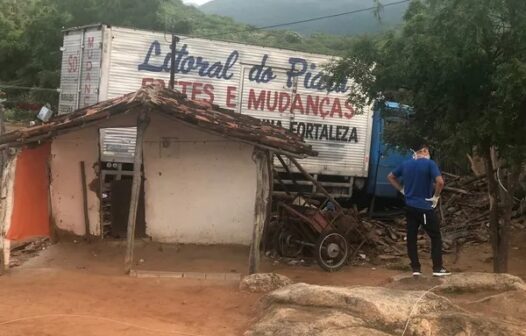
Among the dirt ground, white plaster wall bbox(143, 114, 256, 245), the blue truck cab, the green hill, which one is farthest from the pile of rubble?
the green hill

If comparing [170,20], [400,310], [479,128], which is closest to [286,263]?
[479,128]

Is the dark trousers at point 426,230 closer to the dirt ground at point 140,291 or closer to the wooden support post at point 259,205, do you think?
the dirt ground at point 140,291

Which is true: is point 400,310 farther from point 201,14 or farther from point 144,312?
point 201,14

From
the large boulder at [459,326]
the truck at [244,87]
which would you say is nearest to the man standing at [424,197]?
the large boulder at [459,326]

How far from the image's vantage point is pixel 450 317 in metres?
5.34

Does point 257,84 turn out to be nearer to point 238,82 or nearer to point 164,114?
point 238,82

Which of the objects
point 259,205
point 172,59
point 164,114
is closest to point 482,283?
point 259,205

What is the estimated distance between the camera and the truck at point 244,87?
11.5 meters

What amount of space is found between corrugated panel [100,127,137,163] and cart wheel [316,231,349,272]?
4.00 metres

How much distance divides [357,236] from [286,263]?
1.54m

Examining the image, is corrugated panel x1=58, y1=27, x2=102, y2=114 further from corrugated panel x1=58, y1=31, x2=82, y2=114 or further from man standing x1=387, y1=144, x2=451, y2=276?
man standing x1=387, y1=144, x2=451, y2=276

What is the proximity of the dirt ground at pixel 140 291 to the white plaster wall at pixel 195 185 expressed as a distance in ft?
1.18

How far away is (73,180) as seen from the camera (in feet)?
35.7

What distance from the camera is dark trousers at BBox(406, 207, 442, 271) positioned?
7.21m
